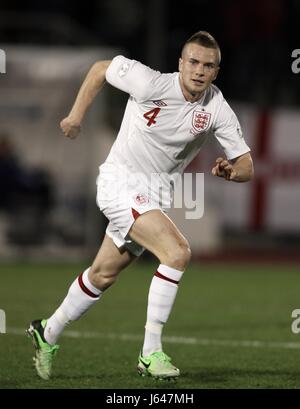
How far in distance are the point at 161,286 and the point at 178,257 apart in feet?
0.71

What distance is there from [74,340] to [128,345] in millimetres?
602

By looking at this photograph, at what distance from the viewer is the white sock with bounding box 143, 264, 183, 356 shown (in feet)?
23.7

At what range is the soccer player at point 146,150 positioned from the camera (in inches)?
291

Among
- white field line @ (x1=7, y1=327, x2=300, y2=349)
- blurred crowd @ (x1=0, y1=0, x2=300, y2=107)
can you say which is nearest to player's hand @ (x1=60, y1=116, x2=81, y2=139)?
white field line @ (x1=7, y1=327, x2=300, y2=349)

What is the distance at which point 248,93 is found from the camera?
902 inches

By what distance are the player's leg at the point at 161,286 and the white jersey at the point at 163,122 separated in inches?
22.3

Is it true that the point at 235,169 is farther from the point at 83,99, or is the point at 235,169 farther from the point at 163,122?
the point at 83,99

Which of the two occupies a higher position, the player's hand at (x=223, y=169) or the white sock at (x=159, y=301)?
the player's hand at (x=223, y=169)

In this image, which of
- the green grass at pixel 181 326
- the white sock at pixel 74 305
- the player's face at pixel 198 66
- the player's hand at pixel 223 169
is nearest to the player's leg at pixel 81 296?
the white sock at pixel 74 305

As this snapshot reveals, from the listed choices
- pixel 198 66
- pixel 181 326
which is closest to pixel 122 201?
pixel 198 66

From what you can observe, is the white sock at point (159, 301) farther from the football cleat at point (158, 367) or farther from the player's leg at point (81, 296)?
the player's leg at point (81, 296)

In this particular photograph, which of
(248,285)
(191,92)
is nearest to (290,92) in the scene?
(248,285)

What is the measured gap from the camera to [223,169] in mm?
7270
